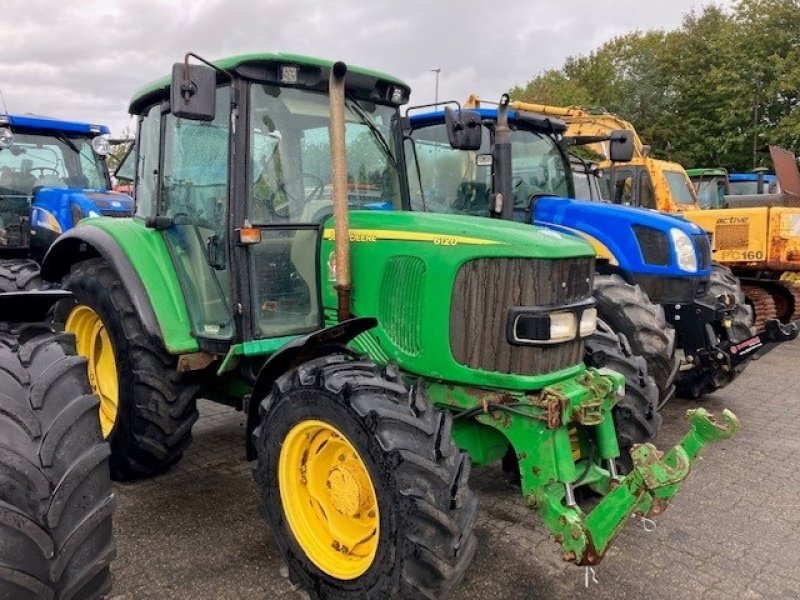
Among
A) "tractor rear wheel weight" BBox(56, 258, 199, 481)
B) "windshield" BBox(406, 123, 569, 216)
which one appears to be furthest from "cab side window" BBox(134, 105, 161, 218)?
"windshield" BBox(406, 123, 569, 216)

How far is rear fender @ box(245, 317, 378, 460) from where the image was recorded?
2.95 m

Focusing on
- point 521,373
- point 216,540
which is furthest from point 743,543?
point 216,540

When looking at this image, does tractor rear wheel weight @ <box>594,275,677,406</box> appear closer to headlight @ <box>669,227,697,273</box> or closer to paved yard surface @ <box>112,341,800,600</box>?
paved yard surface @ <box>112,341,800,600</box>

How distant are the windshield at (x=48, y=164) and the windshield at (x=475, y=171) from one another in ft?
13.6

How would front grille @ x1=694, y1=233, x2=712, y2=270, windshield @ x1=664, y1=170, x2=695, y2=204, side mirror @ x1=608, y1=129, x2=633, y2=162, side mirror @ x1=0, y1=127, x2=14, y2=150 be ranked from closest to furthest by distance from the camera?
1. front grille @ x1=694, y1=233, x2=712, y2=270
2. side mirror @ x1=608, y1=129, x2=633, y2=162
3. side mirror @ x1=0, y1=127, x2=14, y2=150
4. windshield @ x1=664, y1=170, x2=695, y2=204

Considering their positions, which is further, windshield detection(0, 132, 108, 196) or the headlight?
windshield detection(0, 132, 108, 196)

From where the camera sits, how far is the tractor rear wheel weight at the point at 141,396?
367 centimetres

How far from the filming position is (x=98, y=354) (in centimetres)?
438

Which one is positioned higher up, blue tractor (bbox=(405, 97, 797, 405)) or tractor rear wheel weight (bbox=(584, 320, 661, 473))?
blue tractor (bbox=(405, 97, 797, 405))

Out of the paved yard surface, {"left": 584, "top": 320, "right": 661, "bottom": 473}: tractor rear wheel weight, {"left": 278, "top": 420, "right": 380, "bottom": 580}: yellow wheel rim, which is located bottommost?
the paved yard surface

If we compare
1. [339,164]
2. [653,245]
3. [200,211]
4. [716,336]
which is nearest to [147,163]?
[200,211]

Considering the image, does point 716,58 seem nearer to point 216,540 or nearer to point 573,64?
point 573,64

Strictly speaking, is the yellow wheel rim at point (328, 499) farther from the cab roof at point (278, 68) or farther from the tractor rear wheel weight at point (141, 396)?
the cab roof at point (278, 68)

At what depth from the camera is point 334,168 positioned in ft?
9.74
